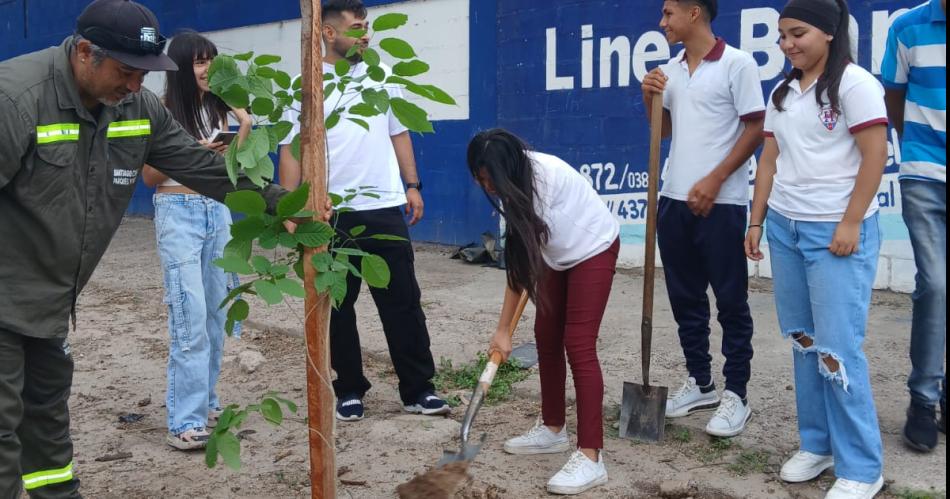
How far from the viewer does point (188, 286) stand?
4062mm

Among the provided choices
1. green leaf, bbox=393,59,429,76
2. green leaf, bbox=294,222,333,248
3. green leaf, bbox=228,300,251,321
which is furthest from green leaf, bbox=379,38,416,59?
green leaf, bbox=228,300,251,321

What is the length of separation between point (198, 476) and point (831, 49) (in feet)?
9.81

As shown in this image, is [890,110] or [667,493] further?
[890,110]

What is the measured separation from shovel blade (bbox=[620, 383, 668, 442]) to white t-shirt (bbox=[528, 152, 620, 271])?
2.52 feet

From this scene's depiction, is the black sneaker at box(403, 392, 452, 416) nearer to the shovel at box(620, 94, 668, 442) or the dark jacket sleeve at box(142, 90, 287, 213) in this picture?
the shovel at box(620, 94, 668, 442)

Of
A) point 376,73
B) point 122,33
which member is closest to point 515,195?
point 376,73

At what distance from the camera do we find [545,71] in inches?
319

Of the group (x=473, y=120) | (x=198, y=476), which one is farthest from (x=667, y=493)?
(x=473, y=120)

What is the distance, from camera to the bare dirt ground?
146 inches

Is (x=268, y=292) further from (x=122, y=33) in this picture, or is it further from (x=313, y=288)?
(x=122, y=33)

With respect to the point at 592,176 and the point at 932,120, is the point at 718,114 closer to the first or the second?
the point at 932,120

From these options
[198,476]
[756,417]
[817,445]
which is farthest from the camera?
[756,417]

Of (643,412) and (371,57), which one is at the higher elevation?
(371,57)

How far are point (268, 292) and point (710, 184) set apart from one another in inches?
85.7
